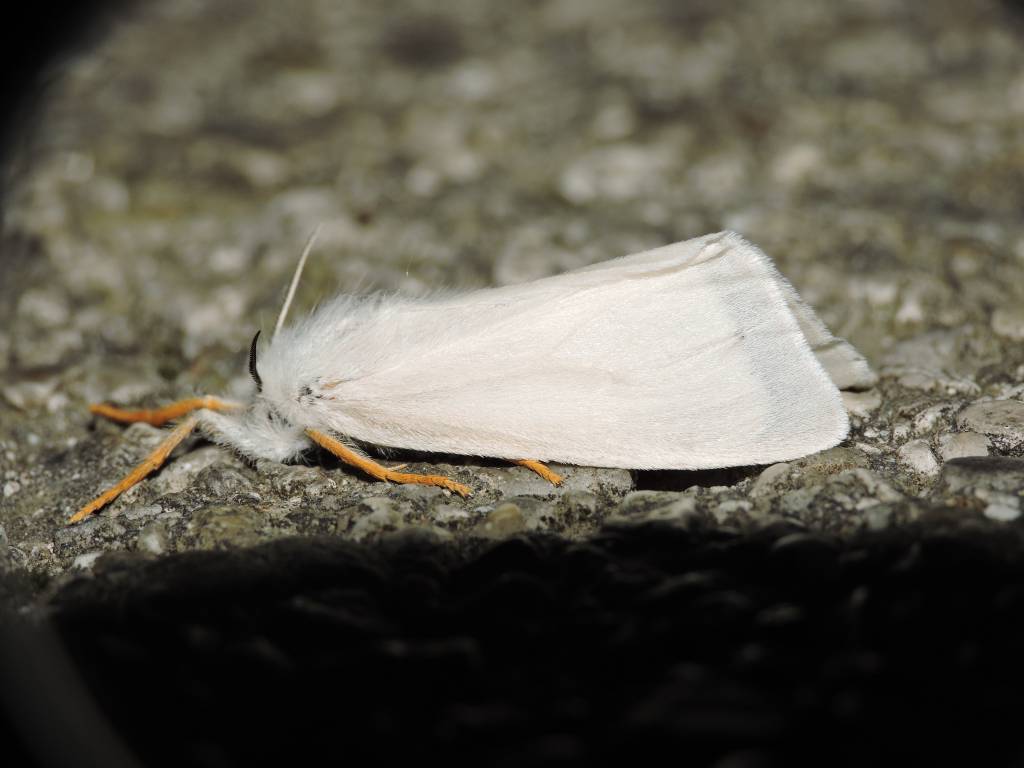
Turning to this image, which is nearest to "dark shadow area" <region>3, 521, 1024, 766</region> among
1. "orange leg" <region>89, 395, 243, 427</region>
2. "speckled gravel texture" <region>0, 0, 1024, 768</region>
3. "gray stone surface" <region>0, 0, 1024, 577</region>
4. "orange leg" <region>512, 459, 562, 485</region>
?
"speckled gravel texture" <region>0, 0, 1024, 768</region>

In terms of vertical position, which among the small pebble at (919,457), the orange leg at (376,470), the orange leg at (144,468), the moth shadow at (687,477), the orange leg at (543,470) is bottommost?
the small pebble at (919,457)

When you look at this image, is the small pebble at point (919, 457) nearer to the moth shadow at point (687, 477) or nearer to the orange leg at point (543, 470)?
the moth shadow at point (687, 477)

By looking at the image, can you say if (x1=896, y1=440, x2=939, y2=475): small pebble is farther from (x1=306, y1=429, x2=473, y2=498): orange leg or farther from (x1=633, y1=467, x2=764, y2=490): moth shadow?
(x1=306, y1=429, x2=473, y2=498): orange leg

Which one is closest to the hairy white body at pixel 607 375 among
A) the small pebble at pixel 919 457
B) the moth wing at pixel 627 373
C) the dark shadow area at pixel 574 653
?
the moth wing at pixel 627 373

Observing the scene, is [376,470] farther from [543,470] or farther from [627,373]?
[627,373]

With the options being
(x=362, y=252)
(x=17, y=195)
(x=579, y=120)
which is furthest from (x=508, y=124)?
(x=17, y=195)

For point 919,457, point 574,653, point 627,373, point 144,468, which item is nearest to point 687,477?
point 627,373

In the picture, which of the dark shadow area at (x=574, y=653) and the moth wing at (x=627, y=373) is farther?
the moth wing at (x=627, y=373)
